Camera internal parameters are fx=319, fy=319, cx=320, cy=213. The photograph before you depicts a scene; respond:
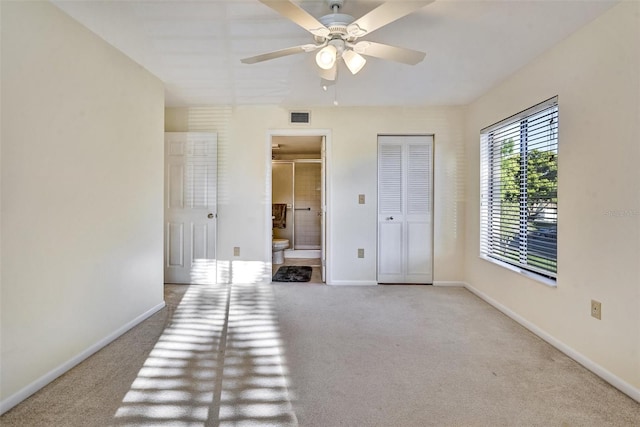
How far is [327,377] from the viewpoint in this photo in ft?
6.32

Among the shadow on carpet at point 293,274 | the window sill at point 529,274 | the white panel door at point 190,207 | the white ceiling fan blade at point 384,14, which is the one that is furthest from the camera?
the shadow on carpet at point 293,274

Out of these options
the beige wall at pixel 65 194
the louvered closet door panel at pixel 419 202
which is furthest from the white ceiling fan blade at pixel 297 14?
the louvered closet door panel at pixel 419 202

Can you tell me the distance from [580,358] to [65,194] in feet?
11.4

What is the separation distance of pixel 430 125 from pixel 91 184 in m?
3.57

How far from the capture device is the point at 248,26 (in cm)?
212

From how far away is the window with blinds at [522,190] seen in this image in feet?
8.11

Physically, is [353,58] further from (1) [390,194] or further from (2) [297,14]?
(1) [390,194]

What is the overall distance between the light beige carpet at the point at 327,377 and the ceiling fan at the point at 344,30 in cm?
189

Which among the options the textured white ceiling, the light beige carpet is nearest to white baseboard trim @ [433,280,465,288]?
the light beige carpet

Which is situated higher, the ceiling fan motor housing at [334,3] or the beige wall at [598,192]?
the ceiling fan motor housing at [334,3]

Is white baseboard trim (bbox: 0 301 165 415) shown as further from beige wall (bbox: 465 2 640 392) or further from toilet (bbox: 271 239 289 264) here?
beige wall (bbox: 465 2 640 392)

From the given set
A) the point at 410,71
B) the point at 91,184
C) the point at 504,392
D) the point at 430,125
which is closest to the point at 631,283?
the point at 504,392

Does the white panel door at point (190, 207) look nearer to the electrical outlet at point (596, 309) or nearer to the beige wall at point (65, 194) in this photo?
the beige wall at point (65, 194)

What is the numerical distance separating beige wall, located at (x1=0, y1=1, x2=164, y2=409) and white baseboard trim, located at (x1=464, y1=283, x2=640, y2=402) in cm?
327
